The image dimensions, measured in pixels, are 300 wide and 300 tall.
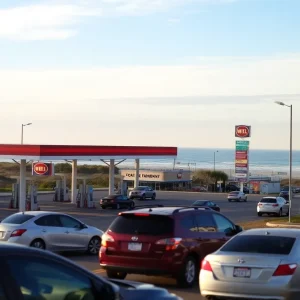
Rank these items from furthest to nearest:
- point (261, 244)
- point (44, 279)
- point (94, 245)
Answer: point (94, 245), point (261, 244), point (44, 279)

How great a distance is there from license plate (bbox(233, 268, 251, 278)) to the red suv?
2600 mm

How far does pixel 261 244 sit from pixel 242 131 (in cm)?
6529

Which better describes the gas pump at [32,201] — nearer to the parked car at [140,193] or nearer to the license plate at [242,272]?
the parked car at [140,193]

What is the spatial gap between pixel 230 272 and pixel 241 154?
65656 mm

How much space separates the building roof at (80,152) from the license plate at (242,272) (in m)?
34.4

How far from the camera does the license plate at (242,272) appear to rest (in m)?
11.6

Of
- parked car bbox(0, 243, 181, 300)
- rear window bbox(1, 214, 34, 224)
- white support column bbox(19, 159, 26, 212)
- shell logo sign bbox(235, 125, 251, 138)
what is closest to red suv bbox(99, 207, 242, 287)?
rear window bbox(1, 214, 34, 224)

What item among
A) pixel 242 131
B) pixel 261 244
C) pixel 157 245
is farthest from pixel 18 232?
pixel 242 131

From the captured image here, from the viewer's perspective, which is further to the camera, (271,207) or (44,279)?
(271,207)

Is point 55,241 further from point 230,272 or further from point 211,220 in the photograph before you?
point 230,272

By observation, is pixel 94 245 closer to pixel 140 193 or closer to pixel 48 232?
pixel 48 232

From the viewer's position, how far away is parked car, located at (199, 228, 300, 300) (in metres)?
11.5

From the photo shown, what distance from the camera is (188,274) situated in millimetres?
14516

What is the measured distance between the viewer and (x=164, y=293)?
7402 mm
